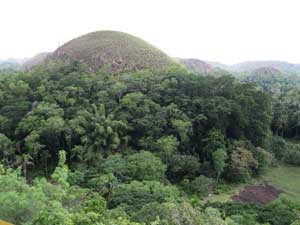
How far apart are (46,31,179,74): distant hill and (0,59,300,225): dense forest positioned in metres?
8.02

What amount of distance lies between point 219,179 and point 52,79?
14.1 metres

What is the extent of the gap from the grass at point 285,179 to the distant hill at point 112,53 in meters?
16.3

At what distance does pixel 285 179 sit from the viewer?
2011 centimetres

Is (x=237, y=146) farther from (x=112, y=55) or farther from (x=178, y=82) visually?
(x=112, y=55)

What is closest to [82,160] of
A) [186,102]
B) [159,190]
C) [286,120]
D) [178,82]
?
[159,190]

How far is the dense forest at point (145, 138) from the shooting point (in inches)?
583

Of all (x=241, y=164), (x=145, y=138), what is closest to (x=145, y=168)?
(x=145, y=138)

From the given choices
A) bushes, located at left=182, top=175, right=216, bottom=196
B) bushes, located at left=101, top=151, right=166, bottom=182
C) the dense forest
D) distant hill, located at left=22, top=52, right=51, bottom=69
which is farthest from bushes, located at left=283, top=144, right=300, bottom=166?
distant hill, located at left=22, top=52, right=51, bottom=69

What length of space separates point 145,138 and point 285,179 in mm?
8607

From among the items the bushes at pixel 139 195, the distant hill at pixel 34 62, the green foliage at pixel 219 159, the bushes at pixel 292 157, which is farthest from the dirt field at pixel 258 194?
the distant hill at pixel 34 62

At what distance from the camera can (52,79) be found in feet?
82.7

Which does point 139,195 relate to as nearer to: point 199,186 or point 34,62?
point 199,186

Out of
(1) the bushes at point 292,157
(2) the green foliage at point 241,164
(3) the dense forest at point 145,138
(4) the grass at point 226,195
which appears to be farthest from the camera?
(1) the bushes at point 292,157

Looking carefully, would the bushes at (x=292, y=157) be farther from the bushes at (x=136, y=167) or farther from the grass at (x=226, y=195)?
the bushes at (x=136, y=167)
